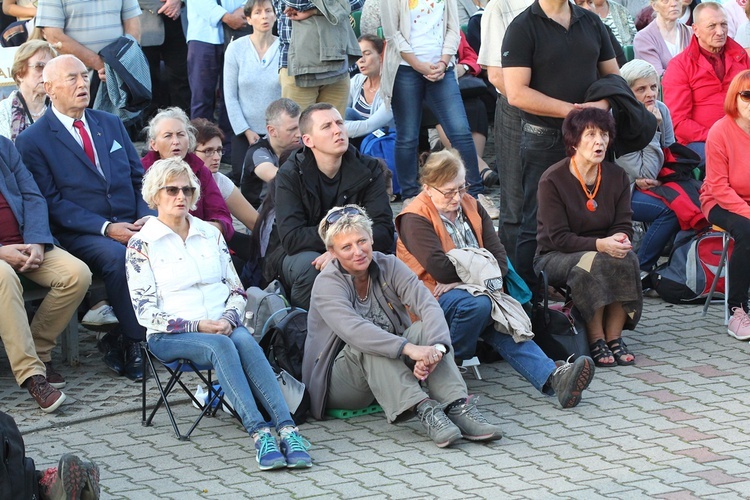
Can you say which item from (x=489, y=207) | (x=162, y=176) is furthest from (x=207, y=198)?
(x=489, y=207)


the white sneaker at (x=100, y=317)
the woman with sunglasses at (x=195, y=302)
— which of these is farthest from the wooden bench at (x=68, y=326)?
the woman with sunglasses at (x=195, y=302)

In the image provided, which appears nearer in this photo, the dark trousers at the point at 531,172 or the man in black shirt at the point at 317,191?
the man in black shirt at the point at 317,191

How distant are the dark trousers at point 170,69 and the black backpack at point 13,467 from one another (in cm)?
653

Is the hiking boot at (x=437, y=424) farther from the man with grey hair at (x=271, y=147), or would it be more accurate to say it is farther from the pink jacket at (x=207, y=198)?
the man with grey hair at (x=271, y=147)

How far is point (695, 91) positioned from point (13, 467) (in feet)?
19.8

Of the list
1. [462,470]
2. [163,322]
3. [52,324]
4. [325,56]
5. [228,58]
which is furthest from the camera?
[228,58]

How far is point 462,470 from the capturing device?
5.18m

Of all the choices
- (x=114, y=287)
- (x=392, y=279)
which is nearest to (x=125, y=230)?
(x=114, y=287)

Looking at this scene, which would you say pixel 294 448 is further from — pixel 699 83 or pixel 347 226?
pixel 699 83

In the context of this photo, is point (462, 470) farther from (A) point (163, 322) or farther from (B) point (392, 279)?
(A) point (163, 322)

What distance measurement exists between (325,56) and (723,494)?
16.2ft

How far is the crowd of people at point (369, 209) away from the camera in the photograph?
18.7ft

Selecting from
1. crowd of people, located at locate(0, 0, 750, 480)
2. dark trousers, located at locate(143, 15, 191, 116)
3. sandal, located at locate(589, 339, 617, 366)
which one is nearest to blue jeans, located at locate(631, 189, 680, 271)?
crowd of people, located at locate(0, 0, 750, 480)

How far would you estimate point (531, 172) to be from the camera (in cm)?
725
